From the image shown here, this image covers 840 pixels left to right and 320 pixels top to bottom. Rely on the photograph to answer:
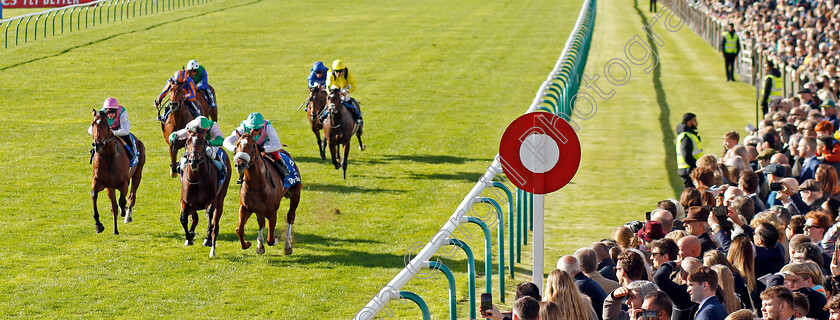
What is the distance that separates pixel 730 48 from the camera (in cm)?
2442

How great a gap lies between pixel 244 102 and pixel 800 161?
13.0m

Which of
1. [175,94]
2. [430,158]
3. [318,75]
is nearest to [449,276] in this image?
[175,94]

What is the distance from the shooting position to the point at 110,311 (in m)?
8.98

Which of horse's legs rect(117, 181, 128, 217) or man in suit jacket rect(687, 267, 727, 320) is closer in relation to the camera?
man in suit jacket rect(687, 267, 727, 320)

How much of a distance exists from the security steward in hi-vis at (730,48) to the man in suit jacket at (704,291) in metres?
19.3

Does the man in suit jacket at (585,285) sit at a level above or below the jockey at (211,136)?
below

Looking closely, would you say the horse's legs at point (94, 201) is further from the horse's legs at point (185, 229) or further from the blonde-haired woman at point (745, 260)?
the blonde-haired woman at point (745, 260)

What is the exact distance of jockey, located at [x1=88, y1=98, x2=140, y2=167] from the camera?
39.0ft

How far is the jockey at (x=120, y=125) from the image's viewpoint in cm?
1190

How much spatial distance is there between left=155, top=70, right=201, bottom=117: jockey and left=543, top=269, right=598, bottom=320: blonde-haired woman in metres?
9.33

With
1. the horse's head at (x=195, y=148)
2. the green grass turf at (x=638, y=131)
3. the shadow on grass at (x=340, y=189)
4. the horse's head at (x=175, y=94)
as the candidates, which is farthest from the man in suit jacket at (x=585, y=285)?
the horse's head at (x=175, y=94)

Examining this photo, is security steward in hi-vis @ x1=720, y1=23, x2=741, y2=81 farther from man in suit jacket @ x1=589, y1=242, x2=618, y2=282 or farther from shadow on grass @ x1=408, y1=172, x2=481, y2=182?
man in suit jacket @ x1=589, y1=242, x2=618, y2=282

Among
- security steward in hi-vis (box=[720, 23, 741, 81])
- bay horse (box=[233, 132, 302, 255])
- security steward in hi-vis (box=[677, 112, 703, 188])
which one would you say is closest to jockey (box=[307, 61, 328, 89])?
bay horse (box=[233, 132, 302, 255])

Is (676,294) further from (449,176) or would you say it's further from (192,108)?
(192,108)
